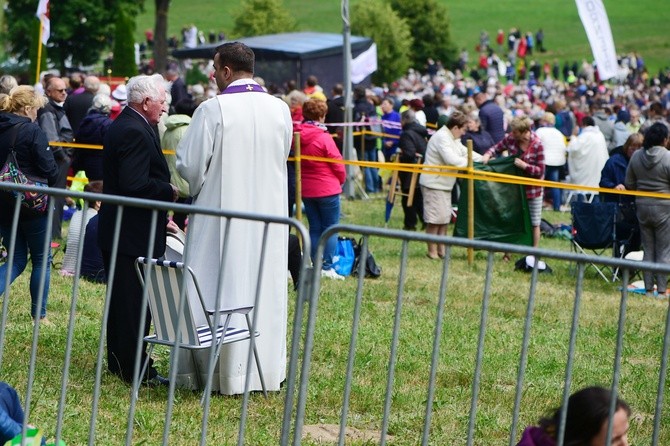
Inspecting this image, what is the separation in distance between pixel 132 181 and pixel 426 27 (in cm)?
5984

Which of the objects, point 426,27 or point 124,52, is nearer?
point 124,52

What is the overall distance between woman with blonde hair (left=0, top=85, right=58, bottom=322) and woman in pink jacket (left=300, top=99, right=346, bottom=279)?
3.70 meters

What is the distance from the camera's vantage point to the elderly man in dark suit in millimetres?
6965

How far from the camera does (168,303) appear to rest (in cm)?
625

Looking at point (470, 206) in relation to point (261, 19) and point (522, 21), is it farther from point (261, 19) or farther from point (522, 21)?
point (522, 21)

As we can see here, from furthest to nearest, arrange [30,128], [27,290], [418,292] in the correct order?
[418,292] → [27,290] → [30,128]

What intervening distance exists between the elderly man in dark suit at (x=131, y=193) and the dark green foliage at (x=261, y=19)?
51.2 metres

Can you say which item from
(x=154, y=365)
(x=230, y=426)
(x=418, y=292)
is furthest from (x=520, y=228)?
(x=230, y=426)

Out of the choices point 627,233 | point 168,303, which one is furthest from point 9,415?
point 627,233

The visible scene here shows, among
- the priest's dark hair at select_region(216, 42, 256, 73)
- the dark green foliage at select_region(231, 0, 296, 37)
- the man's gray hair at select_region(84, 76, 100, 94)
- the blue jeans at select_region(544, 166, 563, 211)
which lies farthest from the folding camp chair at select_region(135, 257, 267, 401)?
the dark green foliage at select_region(231, 0, 296, 37)

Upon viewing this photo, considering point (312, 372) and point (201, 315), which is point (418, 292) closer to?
point (312, 372)

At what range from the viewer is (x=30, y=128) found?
330 inches

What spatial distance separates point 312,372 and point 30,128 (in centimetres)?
267

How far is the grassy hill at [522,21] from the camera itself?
73875mm
